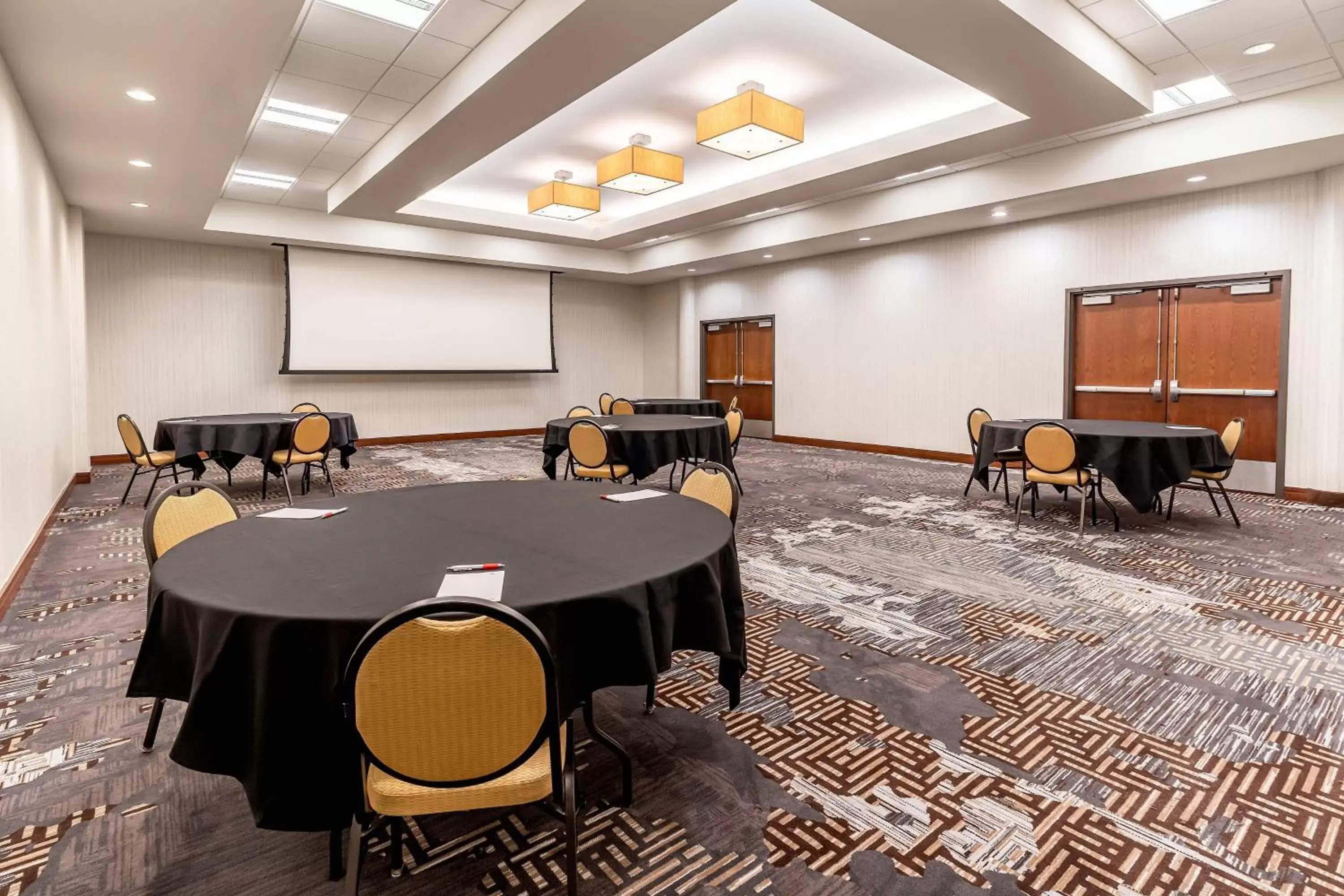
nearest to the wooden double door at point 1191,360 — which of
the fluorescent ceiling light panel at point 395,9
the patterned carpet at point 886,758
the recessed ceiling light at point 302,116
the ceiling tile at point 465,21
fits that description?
the patterned carpet at point 886,758

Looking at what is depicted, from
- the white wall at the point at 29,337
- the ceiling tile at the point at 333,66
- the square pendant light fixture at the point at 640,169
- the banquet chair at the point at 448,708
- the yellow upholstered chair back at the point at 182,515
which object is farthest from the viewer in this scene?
the square pendant light fixture at the point at 640,169

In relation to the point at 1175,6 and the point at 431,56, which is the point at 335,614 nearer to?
the point at 431,56

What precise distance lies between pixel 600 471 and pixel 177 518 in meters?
3.79

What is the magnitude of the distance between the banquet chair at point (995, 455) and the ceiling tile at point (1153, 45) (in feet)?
10.1

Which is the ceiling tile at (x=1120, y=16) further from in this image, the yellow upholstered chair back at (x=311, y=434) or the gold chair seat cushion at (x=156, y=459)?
the gold chair seat cushion at (x=156, y=459)

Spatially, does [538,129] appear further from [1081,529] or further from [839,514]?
[1081,529]

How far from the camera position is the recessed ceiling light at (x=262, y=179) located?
8.62 meters

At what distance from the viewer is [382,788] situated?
154cm

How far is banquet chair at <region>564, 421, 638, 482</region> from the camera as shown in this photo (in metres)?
6.07

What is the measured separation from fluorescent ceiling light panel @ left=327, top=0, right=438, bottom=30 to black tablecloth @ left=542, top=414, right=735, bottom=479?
3.22m

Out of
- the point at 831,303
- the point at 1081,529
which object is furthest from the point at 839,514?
the point at 831,303

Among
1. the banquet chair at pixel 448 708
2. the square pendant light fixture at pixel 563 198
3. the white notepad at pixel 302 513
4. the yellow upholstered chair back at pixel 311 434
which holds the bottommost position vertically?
the banquet chair at pixel 448 708

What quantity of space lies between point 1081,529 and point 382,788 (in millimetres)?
5618

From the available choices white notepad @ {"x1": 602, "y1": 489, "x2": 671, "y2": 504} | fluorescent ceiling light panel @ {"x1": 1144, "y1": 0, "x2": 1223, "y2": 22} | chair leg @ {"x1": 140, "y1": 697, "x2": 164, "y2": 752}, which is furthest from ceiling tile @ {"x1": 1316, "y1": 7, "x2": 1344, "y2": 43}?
chair leg @ {"x1": 140, "y1": 697, "x2": 164, "y2": 752}
